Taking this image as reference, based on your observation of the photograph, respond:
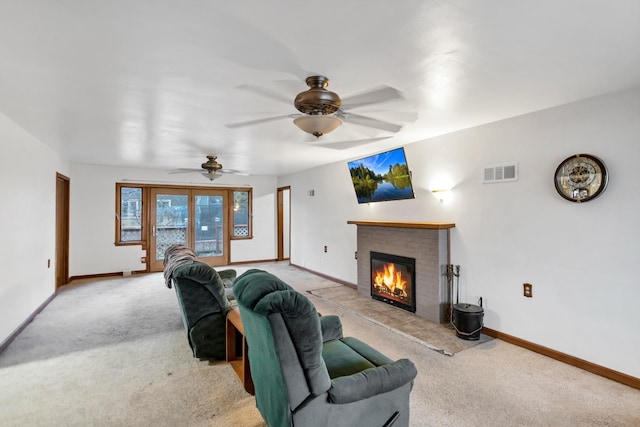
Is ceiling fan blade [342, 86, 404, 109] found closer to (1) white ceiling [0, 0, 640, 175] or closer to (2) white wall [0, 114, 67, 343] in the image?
(1) white ceiling [0, 0, 640, 175]

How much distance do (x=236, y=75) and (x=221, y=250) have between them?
622 cm

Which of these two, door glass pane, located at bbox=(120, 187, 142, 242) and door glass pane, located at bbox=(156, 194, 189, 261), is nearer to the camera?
door glass pane, located at bbox=(120, 187, 142, 242)

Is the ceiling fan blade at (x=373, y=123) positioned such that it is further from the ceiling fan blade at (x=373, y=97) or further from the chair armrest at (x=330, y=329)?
the chair armrest at (x=330, y=329)

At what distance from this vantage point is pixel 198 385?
8.34 feet

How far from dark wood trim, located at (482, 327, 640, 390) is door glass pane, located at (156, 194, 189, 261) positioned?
6.40 m

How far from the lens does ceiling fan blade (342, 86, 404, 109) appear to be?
257 cm

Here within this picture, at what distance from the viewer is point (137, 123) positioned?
136 inches

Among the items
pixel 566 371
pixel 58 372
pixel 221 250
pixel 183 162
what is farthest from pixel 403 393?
pixel 221 250

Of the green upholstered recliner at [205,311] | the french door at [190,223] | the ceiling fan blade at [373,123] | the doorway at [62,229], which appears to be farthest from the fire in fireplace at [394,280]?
the doorway at [62,229]

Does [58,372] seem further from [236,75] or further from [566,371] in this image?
[566,371]

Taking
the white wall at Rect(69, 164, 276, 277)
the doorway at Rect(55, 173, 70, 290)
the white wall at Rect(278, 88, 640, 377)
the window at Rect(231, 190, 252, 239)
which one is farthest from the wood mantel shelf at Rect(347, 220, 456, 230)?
the doorway at Rect(55, 173, 70, 290)

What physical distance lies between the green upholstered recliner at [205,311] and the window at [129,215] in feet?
16.0

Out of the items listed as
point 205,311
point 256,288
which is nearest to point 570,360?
point 256,288

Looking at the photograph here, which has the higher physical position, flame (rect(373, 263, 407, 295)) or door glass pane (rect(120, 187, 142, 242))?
door glass pane (rect(120, 187, 142, 242))
